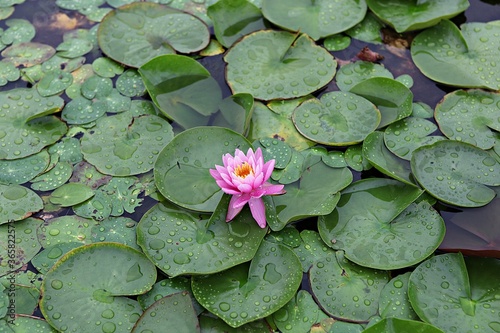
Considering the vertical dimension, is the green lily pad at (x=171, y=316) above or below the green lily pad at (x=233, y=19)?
below

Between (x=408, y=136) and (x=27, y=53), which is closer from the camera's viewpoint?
(x=408, y=136)

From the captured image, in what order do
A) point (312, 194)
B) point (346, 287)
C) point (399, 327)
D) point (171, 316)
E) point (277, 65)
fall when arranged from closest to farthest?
1. point (399, 327)
2. point (171, 316)
3. point (346, 287)
4. point (312, 194)
5. point (277, 65)

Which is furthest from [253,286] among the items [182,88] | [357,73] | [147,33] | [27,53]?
[27,53]

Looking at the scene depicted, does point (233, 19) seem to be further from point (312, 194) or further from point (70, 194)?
point (70, 194)

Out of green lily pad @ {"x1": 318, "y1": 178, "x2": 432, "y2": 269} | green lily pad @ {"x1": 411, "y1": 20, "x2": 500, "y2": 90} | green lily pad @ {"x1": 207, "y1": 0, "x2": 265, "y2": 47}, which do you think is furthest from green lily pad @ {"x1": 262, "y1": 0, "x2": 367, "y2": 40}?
green lily pad @ {"x1": 318, "y1": 178, "x2": 432, "y2": 269}

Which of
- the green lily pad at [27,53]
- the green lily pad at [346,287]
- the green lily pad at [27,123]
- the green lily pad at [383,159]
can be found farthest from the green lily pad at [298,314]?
the green lily pad at [27,53]

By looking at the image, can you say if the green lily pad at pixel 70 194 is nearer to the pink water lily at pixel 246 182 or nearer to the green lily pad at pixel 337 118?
the pink water lily at pixel 246 182
